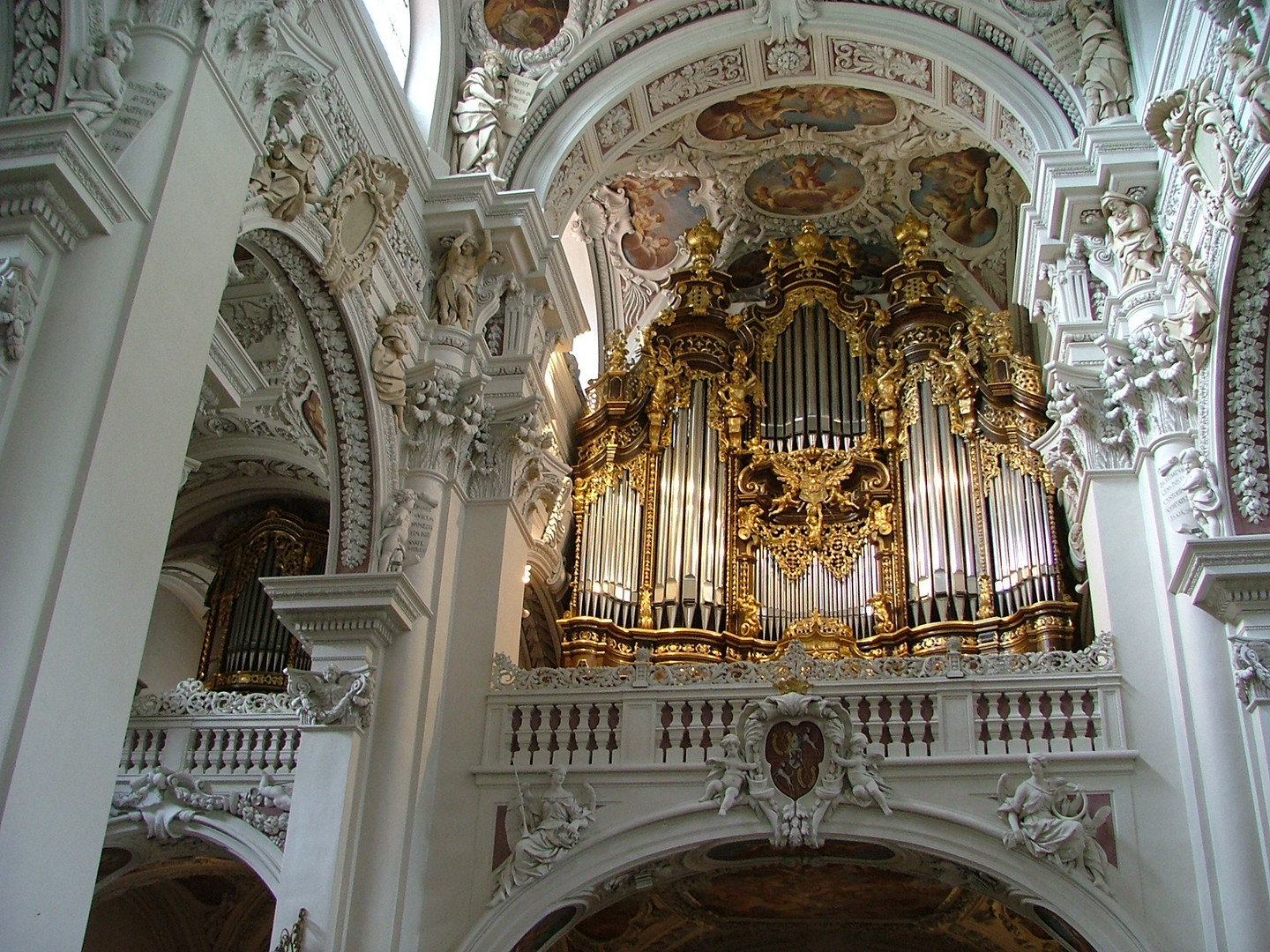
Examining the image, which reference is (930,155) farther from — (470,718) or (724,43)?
(470,718)

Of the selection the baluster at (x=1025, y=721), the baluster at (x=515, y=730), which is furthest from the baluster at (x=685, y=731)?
the baluster at (x=1025, y=721)

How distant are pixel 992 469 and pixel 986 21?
13.2 ft

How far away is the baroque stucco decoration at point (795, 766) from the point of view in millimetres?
9297

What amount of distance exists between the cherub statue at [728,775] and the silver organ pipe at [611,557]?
3193 millimetres

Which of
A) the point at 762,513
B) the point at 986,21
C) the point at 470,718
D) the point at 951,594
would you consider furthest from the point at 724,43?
the point at 470,718

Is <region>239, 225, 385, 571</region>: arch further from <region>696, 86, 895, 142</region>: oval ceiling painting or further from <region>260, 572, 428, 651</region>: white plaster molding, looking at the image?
<region>696, 86, 895, 142</region>: oval ceiling painting

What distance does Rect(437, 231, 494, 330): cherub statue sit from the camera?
11141mm

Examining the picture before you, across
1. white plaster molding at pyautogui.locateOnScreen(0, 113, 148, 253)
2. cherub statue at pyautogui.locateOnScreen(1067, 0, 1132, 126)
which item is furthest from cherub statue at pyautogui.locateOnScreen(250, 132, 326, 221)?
cherub statue at pyautogui.locateOnScreen(1067, 0, 1132, 126)

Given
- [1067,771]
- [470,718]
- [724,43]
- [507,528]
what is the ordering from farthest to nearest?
1. [724,43]
2. [507,528]
3. [470,718]
4. [1067,771]

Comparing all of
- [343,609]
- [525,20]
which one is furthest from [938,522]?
[525,20]

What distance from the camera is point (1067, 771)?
9156 millimetres

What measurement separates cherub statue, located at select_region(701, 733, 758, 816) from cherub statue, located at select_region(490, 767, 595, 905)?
33.5 inches

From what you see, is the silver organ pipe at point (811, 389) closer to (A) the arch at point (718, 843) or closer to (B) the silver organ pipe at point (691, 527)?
(B) the silver organ pipe at point (691, 527)

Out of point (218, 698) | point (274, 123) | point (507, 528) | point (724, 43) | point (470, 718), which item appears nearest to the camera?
point (274, 123)
